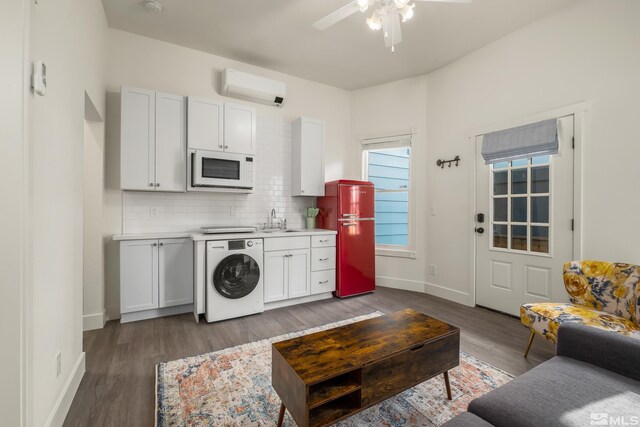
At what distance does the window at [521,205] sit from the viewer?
3092 millimetres

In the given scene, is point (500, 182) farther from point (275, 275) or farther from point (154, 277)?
point (154, 277)

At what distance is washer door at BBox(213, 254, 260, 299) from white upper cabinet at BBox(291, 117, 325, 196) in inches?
54.6

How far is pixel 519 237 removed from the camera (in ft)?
10.8

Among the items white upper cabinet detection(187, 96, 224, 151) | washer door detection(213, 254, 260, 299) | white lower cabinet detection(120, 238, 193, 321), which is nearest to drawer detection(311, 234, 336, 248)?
washer door detection(213, 254, 260, 299)

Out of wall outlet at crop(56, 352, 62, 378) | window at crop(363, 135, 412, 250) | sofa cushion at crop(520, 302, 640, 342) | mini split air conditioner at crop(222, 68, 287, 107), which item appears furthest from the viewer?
window at crop(363, 135, 412, 250)

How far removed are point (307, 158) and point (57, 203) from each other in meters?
3.01

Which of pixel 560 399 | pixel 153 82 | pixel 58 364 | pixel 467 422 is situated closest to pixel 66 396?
pixel 58 364

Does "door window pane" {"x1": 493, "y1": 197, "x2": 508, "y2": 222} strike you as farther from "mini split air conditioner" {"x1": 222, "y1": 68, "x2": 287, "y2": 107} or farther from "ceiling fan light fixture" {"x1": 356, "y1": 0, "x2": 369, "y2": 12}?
"mini split air conditioner" {"x1": 222, "y1": 68, "x2": 287, "y2": 107}

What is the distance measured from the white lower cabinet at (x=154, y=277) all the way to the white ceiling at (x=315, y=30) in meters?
2.44

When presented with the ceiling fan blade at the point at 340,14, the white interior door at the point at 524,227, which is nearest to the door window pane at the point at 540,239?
the white interior door at the point at 524,227

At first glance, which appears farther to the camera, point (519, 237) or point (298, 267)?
point (298, 267)

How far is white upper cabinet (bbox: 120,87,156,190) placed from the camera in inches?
122

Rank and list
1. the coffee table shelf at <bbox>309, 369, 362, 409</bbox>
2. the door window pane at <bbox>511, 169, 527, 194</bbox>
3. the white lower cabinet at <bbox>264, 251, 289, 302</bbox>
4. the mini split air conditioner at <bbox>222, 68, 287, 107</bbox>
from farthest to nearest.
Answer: the mini split air conditioner at <bbox>222, 68, 287, 107</bbox>
the white lower cabinet at <bbox>264, 251, 289, 302</bbox>
the door window pane at <bbox>511, 169, 527, 194</bbox>
the coffee table shelf at <bbox>309, 369, 362, 409</bbox>
